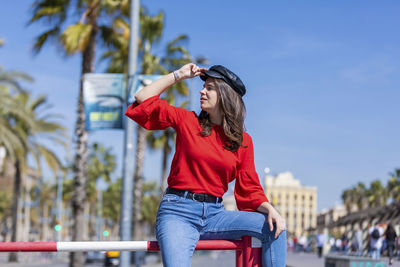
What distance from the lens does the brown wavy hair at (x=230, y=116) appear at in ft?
10.6

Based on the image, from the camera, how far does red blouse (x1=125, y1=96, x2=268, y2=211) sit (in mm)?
3152

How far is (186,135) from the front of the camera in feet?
10.5

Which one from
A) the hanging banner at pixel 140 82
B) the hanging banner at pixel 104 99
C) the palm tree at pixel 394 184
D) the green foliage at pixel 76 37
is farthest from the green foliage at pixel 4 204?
the hanging banner at pixel 140 82

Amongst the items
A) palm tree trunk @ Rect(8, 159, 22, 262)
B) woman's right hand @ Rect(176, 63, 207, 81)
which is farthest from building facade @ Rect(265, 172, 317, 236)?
woman's right hand @ Rect(176, 63, 207, 81)

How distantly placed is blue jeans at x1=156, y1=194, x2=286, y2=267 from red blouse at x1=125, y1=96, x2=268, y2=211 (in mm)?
95

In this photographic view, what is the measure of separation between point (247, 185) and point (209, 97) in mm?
509

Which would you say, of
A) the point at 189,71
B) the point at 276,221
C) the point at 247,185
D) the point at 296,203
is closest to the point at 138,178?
the point at 189,71

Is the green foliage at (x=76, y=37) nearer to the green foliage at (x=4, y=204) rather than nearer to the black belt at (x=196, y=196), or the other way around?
the black belt at (x=196, y=196)

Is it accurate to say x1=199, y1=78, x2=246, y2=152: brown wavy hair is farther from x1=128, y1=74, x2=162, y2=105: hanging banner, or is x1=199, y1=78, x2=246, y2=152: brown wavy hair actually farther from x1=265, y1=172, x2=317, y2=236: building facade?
x1=265, y1=172, x2=317, y2=236: building facade

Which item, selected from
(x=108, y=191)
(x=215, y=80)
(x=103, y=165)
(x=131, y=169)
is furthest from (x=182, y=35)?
(x=108, y=191)

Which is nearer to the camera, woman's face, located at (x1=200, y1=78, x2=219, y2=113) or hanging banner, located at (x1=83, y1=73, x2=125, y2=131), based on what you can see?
woman's face, located at (x1=200, y1=78, x2=219, y2=113)

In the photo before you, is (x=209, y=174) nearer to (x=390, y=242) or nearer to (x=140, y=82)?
(x=140, y=82)

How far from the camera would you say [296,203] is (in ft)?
582

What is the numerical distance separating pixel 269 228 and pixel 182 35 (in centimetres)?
2585
